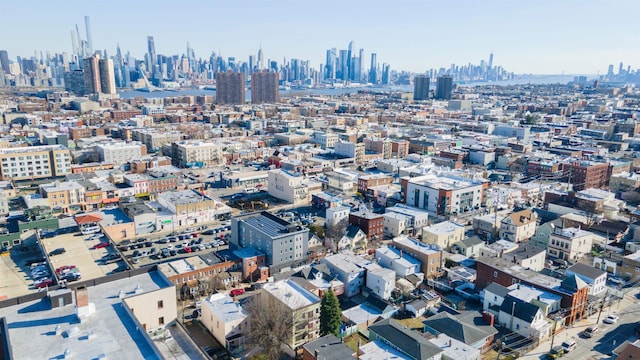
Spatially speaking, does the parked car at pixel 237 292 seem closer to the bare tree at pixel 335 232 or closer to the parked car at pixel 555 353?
the bare tree at pixel 335 232

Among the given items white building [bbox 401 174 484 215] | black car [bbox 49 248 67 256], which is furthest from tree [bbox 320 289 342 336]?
white building [bbox 401 174 484 215]

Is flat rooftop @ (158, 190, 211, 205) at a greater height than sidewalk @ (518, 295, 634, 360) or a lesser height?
greater

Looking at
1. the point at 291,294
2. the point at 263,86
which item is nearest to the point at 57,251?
the point at 291,294

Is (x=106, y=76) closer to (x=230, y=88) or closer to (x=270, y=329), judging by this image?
→ (x=230, y=88)

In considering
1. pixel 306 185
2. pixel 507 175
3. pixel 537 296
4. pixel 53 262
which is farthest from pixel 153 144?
pixel 537 296

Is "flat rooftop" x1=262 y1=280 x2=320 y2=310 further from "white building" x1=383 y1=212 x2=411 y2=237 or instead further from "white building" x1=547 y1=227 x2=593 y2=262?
"white building" x1=547 y1=227 x2=593 y2=262

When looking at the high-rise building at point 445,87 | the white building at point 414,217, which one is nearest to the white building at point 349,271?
the white building at point 414,217

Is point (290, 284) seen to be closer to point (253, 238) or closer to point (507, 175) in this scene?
point (253, 238)
